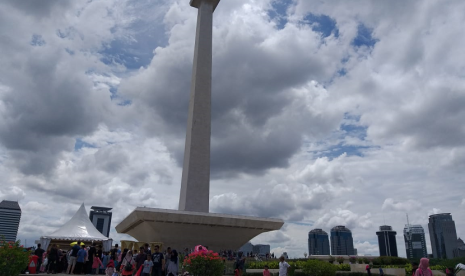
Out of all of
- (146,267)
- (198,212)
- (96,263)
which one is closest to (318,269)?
(146,267)

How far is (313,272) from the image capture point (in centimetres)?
1841

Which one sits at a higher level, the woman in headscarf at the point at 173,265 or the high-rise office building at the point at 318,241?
the high-rise office building at the point at 318,241

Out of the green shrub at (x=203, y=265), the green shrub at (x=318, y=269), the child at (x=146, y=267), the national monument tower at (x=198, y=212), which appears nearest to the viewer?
the green shrub at (x=203, y=265)

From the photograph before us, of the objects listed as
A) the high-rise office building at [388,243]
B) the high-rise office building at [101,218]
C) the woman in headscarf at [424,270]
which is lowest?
the woman in headscarf at [424,270]

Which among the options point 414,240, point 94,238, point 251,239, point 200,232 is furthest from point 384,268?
point 414,240

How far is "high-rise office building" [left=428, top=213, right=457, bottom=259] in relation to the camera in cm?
9525

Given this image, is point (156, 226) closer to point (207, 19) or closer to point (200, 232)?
point (200, 232)

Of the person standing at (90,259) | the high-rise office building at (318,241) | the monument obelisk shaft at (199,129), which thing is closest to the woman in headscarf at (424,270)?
the person standing at (90,259)

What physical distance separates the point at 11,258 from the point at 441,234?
111m

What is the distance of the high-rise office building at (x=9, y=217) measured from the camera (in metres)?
148

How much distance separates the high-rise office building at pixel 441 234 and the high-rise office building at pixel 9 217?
150m

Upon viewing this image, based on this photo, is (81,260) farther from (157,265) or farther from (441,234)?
(441,234)

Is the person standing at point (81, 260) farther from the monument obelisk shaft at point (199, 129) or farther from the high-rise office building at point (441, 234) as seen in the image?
the high-rise office building at point (441, 234)

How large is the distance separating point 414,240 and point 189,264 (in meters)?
109
